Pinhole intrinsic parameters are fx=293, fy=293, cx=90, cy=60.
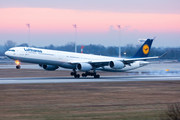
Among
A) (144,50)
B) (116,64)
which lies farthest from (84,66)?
(144,50)

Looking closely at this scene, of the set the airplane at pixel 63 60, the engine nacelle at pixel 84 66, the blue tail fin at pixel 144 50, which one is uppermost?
the blue tail fin at pixel 144 50

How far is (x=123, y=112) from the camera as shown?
1683 cm

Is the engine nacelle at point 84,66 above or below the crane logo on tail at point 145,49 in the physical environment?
below

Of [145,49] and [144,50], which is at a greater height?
[145,49]

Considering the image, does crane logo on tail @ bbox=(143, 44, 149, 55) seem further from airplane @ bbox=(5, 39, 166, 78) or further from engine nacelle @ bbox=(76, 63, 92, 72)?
engine nacelle @ bbox=(76, 63, 92, 72)

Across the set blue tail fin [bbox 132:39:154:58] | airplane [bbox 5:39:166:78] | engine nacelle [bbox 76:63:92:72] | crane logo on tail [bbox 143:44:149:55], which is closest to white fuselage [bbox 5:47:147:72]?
airplane [bbox 5:39:166:78]

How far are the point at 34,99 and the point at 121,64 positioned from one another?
26100mm

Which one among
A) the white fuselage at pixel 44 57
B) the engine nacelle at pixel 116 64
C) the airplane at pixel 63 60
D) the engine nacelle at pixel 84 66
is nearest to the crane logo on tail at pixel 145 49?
the airplane at pixel 63 60

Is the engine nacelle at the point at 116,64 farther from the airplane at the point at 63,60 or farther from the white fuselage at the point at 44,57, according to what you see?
the white fuselage at the point at 44,57

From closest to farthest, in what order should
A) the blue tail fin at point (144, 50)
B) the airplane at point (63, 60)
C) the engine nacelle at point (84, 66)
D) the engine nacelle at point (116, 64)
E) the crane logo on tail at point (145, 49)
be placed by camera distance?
the airplane at point (63, 60) → the engine nacelle at point (84, 66) → the engine nacelle at point (116, 64) → the blue tail fin at point (144, 50) → the crane logo on tail at point (145, 49)

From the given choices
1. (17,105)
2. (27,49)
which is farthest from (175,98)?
(27,49)

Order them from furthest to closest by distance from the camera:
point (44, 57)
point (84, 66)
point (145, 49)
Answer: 1. point (145, 49)
2. point (84, 66)
3. point (44, 57)

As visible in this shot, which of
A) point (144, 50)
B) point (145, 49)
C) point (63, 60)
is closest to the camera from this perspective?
point (63, 60)

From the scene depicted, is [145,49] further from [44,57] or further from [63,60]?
[44,57]
